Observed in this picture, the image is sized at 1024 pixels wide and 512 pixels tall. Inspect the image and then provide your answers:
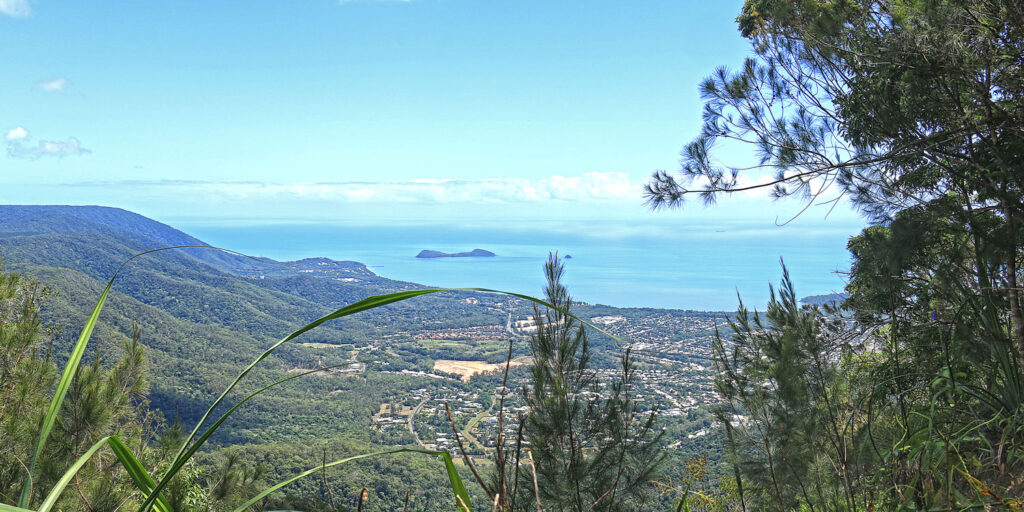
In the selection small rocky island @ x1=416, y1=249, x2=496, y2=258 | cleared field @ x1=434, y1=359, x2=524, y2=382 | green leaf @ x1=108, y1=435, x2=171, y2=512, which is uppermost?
green leaf @ x1=108, y1=435, x2=171, y2=512

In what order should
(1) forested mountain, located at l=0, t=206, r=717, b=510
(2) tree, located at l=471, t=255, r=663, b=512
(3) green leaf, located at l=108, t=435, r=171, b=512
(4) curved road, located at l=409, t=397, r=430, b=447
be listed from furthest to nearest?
1. (4) curved road, located at l=409, t=397, r=430, b=447
2. (1) forested mountain, located at l=0, t=206, r=717, b=510
3. (2) tree, located at l=471, t=255, r=663, b=512
4. (3) green leaf, located at l=108, t=435, r=171, b=512

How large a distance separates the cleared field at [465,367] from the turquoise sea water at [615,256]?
577 centimetres

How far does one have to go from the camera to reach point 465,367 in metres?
32.3

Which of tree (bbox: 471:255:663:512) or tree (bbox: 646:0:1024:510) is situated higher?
tree (bbox: 646:0:1024:510)

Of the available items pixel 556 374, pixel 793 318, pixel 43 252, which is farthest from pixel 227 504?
pixel 43 252

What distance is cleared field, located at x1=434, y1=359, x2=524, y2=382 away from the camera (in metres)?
30.3

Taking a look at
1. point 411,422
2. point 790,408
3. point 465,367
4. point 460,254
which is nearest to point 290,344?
point 465,367

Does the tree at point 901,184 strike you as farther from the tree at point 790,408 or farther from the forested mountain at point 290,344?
the forested mountain at point 290,344

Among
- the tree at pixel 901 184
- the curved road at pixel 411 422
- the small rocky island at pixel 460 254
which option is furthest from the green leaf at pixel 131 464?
the small rocky island at pixel 460 254

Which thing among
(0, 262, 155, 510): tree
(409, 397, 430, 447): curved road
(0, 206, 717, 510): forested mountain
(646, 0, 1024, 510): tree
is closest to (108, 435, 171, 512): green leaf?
(0, 206, 717, 510): forested mountain

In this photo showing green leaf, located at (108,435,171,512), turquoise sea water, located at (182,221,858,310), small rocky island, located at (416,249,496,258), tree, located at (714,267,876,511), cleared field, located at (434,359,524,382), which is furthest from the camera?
small rocky island, located at (416,249,496,258)

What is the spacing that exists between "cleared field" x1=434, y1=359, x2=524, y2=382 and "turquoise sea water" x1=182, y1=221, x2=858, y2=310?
5767mm

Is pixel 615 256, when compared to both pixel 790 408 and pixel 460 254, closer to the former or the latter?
pixel 460 254

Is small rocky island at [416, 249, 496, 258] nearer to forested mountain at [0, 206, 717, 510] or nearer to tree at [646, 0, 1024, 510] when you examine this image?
forested mountain at [0, 206, 717, 510]
